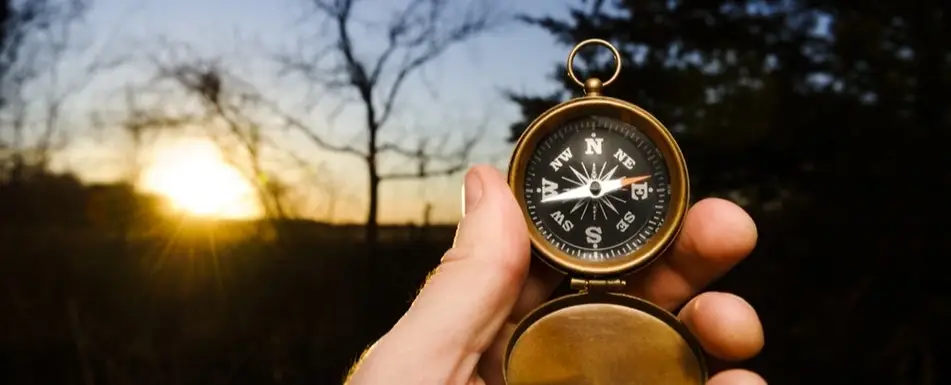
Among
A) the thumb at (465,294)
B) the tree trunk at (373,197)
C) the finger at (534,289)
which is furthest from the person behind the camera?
the tree trunk at (373,197)

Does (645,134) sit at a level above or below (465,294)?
above

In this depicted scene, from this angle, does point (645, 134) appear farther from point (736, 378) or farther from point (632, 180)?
point (736, 378)

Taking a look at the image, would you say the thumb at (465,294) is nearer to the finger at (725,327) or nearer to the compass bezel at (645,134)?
the compass bezel at (645,134)

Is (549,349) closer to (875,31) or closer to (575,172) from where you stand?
(575,172)

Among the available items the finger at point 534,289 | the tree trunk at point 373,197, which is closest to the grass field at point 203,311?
the tree trunk at point 373,197

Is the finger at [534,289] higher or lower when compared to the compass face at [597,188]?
lower

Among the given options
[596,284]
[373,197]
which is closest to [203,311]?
[373,197]

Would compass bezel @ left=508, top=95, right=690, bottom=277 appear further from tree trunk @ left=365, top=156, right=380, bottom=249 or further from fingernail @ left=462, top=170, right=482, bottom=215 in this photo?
tree trunk @ left=365, top=156, right=380, bottom=249
